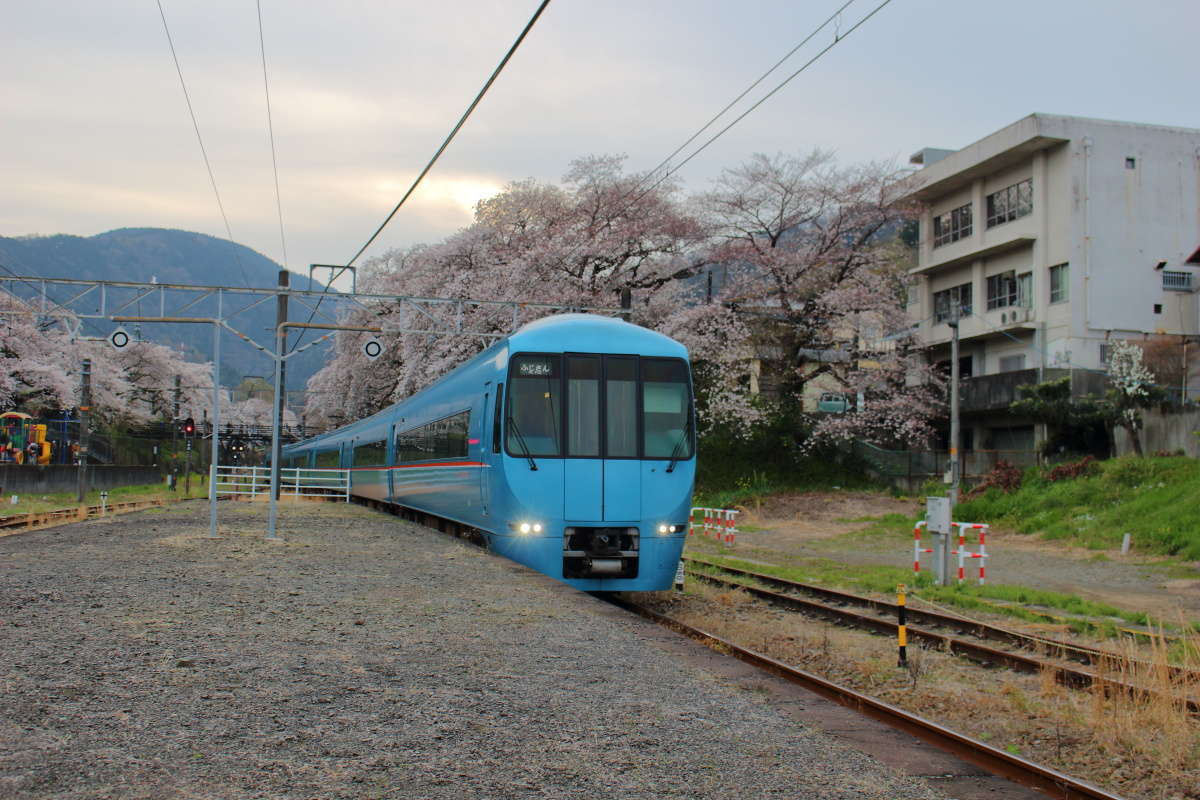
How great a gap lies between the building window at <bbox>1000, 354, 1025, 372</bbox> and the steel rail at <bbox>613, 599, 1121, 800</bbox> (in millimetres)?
30913

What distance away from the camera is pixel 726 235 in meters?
39.0

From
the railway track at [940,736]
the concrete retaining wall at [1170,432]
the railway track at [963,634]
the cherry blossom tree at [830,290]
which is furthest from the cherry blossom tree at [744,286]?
the railway track at [940,736]

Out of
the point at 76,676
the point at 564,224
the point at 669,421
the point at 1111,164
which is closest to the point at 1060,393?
the point at 1111,164

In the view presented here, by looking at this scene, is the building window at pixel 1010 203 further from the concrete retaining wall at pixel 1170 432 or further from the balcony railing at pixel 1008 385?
the concrete retaining wall at pixel 1170 432

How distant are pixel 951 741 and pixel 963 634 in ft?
16.7

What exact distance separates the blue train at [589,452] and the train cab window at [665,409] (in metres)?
0.01

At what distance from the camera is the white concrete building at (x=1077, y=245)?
1355 inches

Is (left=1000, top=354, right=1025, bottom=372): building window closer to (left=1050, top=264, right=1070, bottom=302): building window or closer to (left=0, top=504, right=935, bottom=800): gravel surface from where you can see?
(left=1050, top=264, right=1070, bottom=302): building window

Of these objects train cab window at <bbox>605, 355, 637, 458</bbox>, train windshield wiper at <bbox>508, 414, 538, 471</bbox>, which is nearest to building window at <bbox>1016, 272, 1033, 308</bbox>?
train cab window at <bbox>605, 355, 637, 458</bbox>

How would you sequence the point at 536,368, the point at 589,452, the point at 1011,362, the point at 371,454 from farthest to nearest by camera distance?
the point at 1011,362
the point at 371,454
the point at 536,368
the point at 589,452

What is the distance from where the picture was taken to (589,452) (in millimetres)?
12133

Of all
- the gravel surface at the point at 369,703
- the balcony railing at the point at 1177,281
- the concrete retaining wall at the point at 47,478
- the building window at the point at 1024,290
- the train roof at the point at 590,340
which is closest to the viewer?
the gravel surface at the point at 369,703

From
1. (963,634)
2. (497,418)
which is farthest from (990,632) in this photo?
(497,418)

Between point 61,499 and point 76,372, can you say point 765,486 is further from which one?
point 76,372
